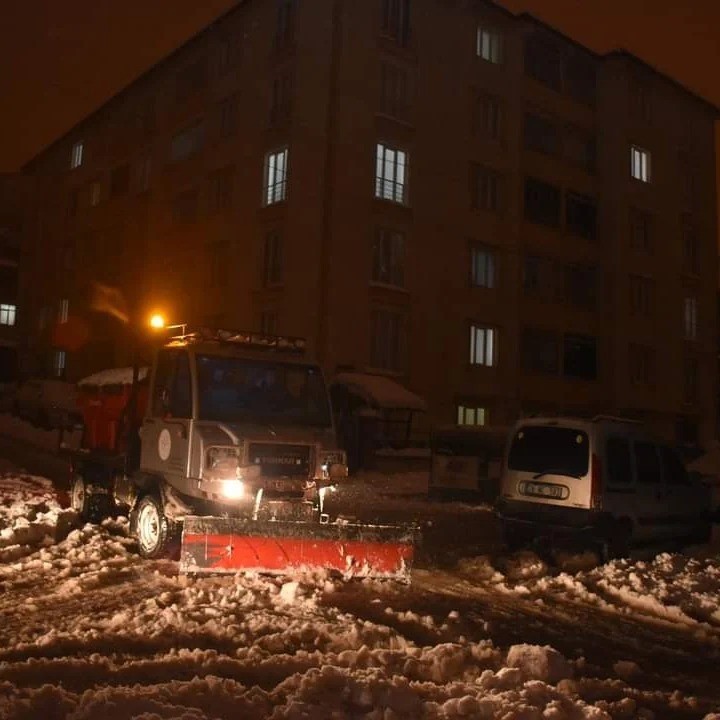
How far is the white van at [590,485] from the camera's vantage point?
1066 centimetres

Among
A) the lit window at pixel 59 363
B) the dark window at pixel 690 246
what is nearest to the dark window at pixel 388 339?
the dark window at pixel 690 246

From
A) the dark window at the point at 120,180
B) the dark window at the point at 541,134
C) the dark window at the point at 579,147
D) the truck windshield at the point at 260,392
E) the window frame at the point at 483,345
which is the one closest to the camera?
the truck windshield at the point at 260,392

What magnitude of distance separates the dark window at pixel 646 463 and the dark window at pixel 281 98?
20.4 metres

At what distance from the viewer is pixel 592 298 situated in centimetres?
3644

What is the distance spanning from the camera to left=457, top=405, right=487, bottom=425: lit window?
3084 cm

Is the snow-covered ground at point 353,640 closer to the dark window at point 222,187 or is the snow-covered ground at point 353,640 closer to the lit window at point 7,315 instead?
the dark window at point 222,187

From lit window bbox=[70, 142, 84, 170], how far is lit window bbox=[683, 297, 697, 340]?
30.8 meters

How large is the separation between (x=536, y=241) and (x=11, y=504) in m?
25.1

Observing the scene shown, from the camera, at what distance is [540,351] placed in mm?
33906

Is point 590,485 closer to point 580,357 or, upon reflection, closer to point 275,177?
point 275,177

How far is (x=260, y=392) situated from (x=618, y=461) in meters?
4.69

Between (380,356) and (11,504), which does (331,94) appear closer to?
(380,356)

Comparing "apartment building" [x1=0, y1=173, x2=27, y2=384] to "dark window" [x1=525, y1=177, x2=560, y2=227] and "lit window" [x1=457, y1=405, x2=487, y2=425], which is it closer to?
"lit window" [x1=457, y1=405, x2=487, y2=425]

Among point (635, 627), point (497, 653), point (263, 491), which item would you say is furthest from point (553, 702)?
point (263, 491)
